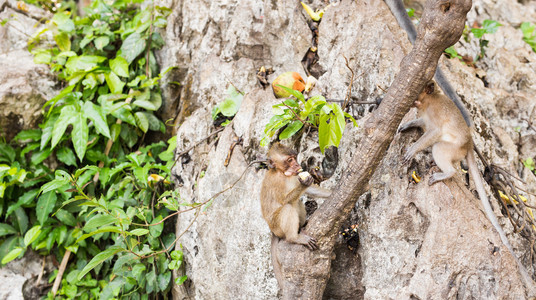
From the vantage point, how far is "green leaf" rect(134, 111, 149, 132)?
537cm

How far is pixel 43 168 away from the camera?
5383mm

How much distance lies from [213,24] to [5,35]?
124 inches

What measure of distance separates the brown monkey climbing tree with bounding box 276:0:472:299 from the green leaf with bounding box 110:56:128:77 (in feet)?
10.9

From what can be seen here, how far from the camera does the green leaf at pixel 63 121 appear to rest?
493cm

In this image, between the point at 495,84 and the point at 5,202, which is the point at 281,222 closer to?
the point at 495,84

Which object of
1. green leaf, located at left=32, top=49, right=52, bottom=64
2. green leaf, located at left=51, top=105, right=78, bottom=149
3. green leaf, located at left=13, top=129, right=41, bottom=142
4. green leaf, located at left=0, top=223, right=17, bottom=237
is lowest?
green leaf, located at left=0, top=223, right=17, bottom=237

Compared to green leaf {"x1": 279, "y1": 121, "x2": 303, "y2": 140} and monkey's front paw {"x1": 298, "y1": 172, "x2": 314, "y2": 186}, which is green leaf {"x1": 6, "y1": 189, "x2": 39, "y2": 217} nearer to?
green leaf {"x1": 279, "y1": 121, "x2": 303, "y2": 140}

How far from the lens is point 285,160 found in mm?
3482

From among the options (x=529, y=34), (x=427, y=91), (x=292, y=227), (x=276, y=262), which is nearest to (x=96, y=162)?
(x=276, y=262)

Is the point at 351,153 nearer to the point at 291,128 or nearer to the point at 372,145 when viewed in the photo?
the point at 291,128

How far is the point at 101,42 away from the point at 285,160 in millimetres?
3717

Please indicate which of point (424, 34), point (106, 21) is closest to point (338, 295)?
point (424, 34)

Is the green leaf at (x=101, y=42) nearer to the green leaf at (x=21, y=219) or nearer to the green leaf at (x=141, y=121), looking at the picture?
the green leaf at (x=141, y=121)

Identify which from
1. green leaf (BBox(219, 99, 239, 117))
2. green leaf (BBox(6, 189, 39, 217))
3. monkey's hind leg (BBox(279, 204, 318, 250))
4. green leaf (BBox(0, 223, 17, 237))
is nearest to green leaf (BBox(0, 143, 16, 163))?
green leaf (BBox(6, 189, 39, 217))
